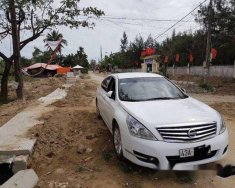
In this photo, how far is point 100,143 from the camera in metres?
7.42

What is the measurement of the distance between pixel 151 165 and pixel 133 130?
61 centimetres

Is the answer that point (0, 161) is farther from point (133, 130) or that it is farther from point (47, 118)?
point (47, 118)

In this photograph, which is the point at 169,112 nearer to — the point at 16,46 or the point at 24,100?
the point at 24,100

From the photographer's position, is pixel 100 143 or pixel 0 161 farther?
pixel 100 143

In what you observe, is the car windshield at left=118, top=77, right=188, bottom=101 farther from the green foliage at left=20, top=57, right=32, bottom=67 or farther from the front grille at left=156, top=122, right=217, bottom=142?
the green foliage at left=20, top=57, right=32, bottom=67

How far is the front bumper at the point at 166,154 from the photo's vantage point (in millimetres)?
5199

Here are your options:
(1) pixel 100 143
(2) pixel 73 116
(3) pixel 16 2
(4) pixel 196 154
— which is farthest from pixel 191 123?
(3) pixel 16 2

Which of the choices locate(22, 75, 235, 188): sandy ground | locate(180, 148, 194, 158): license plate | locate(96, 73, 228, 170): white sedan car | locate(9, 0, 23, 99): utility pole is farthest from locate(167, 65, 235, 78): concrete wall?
locate(180, 148, 194, 158): license plate

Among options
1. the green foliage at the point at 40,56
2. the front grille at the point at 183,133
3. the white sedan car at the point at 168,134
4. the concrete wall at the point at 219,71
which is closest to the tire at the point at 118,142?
the white sedan car at the point at 168,134

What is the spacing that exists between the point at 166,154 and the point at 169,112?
85cm

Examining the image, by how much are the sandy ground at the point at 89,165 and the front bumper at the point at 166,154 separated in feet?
0.67

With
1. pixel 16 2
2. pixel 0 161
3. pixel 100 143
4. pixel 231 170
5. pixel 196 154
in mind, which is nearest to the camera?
pixel 231 170

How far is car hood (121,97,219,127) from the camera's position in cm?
549

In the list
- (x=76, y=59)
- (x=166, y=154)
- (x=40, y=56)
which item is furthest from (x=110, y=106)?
(x=76, y=59)
